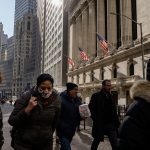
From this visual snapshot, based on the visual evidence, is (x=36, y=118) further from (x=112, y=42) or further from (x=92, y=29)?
(x=92, y=29)

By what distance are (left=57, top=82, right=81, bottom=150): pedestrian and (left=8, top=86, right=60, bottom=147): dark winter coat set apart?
2067 millimetres

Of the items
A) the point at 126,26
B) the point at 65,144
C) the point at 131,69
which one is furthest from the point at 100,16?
the point at 65,144

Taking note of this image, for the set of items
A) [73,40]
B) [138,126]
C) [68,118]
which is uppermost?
[73,40]

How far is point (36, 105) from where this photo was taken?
4.49m

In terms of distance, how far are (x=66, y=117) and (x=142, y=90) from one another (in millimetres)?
4180

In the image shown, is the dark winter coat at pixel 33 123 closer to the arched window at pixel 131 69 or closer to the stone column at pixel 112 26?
the arched window at pixel 131 69

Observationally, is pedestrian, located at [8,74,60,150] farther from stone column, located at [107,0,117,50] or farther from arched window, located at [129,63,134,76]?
stone column, located at [107,0,117,50]

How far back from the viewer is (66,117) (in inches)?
266

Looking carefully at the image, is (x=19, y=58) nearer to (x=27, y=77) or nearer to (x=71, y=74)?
(x=27, y=77)

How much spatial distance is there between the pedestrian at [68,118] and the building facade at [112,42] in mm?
20359

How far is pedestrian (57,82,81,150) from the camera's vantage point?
6.71m

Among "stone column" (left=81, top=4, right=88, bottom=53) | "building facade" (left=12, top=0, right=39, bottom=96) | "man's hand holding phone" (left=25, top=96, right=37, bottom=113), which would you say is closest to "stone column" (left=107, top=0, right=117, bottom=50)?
"stone column" (left=81, top=4, right=88, bottom=53)

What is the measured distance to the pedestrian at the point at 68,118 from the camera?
671 cm

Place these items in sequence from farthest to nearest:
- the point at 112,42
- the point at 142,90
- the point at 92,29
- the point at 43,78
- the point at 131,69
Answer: the point at 92,29
the point at 112,42
the point at 131,69
the point at 43,78
the point at 142,90
